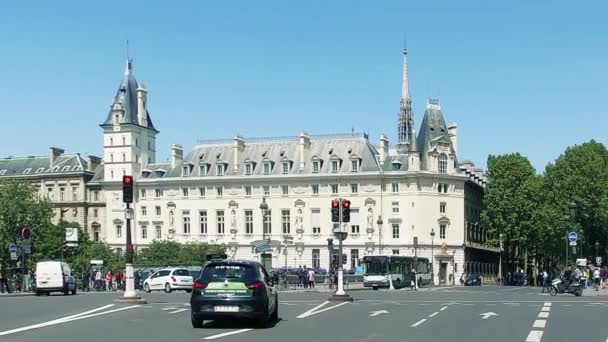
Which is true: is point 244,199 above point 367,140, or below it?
below

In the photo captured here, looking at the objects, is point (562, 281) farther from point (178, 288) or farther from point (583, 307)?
point (178, 288)

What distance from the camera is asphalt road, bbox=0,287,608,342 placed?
18.5 m

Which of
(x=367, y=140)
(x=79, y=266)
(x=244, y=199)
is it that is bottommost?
(x=79, y=266)

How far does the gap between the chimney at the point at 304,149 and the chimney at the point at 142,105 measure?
2355 centimetres

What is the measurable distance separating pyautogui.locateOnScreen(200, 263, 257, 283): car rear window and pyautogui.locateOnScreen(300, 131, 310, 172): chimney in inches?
3587

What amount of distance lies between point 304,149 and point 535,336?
94.5 m

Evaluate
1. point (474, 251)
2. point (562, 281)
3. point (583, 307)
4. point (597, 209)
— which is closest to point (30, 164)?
point (474, 251)

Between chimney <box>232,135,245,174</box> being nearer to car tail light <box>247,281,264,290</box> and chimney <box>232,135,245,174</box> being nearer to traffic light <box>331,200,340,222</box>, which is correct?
traffic light <box>331,200,340,222</box>

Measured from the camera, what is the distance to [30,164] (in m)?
137

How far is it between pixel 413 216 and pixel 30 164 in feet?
204

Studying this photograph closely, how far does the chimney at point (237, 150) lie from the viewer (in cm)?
11525

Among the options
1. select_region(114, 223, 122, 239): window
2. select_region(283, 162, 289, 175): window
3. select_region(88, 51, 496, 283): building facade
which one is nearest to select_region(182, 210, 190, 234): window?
select_region(88, 51, 496, 283): building facade

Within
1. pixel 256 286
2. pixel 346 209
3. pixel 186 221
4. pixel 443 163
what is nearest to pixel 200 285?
pixel 256 286

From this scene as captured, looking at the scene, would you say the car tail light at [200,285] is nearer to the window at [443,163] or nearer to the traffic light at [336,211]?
the traffic light at [336,211]
